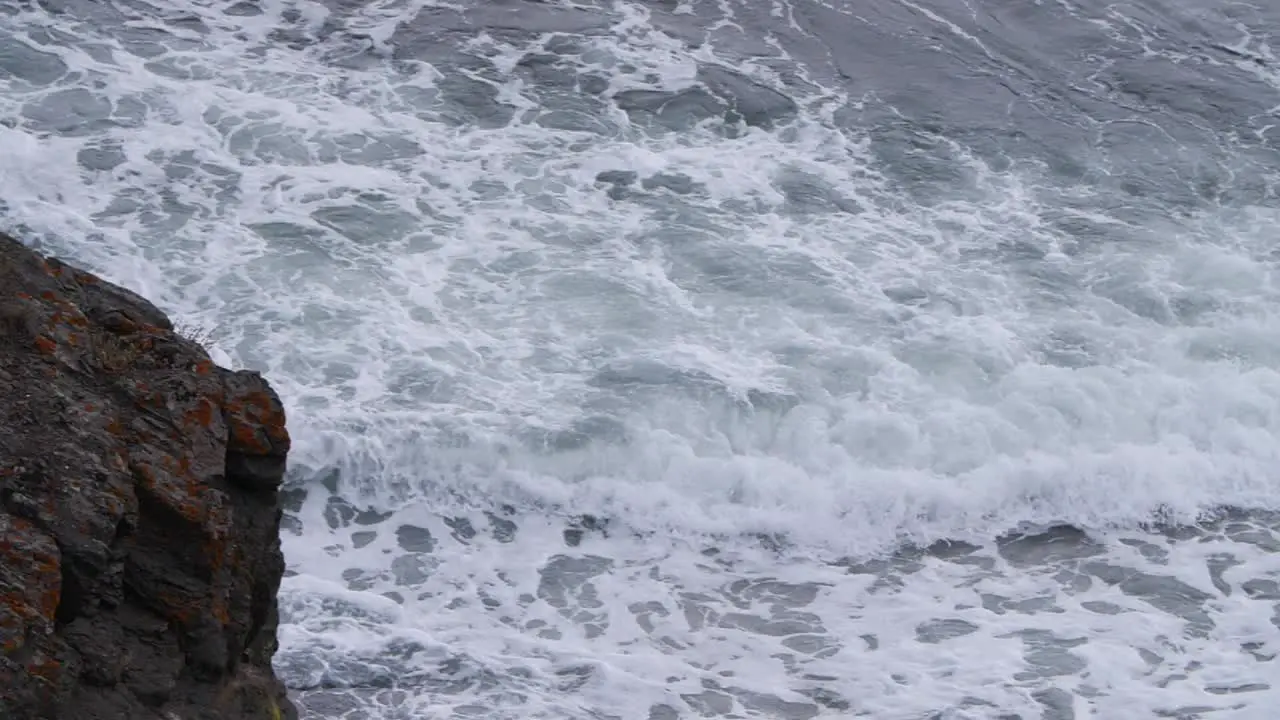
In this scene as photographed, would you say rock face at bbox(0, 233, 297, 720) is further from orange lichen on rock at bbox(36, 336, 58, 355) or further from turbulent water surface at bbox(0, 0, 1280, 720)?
turbulent water surface at bbox(0, 0, 1280, 720)

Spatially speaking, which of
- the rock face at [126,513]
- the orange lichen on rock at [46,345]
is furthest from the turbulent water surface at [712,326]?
the orange lichen on rock at [46,345]

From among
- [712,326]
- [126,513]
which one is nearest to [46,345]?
[126,513]

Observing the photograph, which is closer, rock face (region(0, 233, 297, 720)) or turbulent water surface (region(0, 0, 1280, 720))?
rock face (region(0, 233, 297, 720))

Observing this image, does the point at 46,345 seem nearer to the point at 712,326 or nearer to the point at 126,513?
the point at 126,513

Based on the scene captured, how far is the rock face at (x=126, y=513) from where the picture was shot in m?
4.92

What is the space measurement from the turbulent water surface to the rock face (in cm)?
332

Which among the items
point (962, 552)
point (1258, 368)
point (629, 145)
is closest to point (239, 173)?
point (629, 145)

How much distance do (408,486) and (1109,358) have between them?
6.92 meters

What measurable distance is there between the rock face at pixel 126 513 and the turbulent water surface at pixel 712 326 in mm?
3320

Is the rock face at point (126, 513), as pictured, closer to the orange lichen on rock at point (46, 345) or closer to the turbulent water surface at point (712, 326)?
the orange lichen on rock at point (46, 345)

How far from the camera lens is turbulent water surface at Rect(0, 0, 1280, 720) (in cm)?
1041

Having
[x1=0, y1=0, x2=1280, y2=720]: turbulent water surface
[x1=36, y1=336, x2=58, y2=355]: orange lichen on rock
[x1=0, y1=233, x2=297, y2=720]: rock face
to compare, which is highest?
[x1=36, y1=336, x2=58, y2=355]: orange lichen on rock

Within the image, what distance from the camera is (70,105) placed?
16.4 metres

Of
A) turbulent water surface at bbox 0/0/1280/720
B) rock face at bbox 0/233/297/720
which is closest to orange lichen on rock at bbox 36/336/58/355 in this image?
rock face at bbox 0/233/297/720
